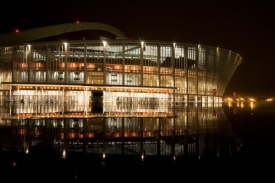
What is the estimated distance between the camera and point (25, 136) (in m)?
14.5

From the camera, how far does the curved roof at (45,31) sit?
55.1 meters

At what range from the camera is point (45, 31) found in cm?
5900

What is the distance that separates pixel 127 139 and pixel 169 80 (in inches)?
1620

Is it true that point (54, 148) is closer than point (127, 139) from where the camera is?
Yes

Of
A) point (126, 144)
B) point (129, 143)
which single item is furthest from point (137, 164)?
point (129, 143)

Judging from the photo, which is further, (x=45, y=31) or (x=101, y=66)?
(x=45, y=31)

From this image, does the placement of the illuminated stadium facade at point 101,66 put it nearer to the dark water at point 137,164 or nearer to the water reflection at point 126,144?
the water reflection at point 126,144

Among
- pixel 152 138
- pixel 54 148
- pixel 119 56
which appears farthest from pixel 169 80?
pixel 54 148

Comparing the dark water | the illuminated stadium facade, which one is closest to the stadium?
the illuminated stadium facade

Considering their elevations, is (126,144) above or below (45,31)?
below

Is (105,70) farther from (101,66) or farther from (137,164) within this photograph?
(137,164)

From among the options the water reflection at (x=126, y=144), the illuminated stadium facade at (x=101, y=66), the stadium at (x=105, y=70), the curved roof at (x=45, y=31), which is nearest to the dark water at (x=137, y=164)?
the water reflection at (x=126, y=144)

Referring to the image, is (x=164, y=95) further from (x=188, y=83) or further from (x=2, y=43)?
(x=2, y=43)

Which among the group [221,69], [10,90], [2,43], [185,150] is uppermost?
[2,43]
